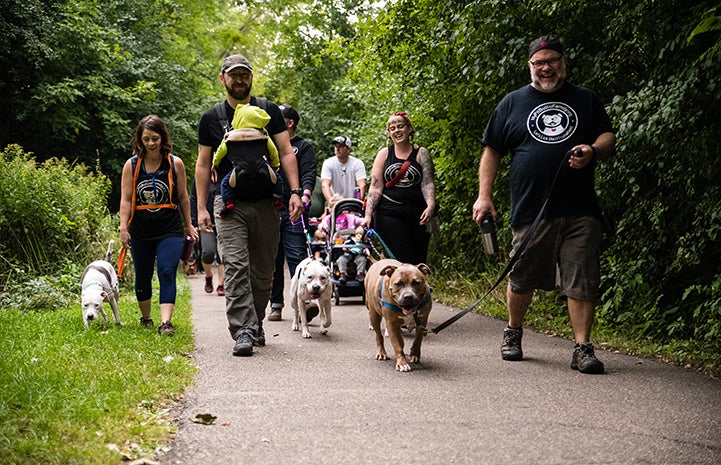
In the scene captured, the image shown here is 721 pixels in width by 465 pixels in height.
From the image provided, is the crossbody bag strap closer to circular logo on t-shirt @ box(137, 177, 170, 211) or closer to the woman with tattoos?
the woman with tattoos

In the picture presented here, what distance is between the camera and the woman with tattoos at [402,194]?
7.89 meters

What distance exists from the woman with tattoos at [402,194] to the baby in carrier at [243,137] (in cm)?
161

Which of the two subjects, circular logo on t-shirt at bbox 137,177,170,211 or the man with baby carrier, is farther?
circular logo on t-shirt at bbox 137,177,170,211

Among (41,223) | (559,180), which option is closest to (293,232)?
(559,180)

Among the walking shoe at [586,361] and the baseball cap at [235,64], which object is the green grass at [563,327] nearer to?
the walking shoe at [586,361]

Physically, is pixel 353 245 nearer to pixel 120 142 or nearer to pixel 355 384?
pixel 355 384

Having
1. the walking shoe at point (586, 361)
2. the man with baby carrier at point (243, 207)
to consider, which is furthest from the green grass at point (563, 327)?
the man with baby carrier at point (243, 207)

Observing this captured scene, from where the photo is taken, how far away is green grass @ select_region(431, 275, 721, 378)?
5.89 metres

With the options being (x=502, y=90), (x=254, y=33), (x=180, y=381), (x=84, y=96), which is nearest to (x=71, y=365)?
(x=180, y=381)

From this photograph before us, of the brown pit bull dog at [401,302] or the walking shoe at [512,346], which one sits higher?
the brown pit bull dog at [401,302]

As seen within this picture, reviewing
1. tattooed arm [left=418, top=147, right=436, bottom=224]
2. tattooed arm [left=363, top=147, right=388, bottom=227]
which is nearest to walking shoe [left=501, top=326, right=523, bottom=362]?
tattooed arm [left=418, top=147, right=436, bottom=224]

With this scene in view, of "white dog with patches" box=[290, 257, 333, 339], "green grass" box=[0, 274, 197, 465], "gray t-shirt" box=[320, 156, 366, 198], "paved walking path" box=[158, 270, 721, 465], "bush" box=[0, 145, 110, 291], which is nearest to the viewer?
"green grass" box=[0, 274, 197, 465]

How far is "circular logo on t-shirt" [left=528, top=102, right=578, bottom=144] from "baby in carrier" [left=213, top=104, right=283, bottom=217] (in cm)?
219

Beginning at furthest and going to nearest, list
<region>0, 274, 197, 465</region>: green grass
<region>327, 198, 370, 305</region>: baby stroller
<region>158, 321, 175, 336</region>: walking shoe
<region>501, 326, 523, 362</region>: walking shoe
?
<region>327, 198, 370, 305</region>: baby stroller → <region>158, 321, 175, 336</region>: walking shoe → <region>501, 326, 523, 362</region>: walking shoe → <region>0, 274, 197, 465</region>: green grass
